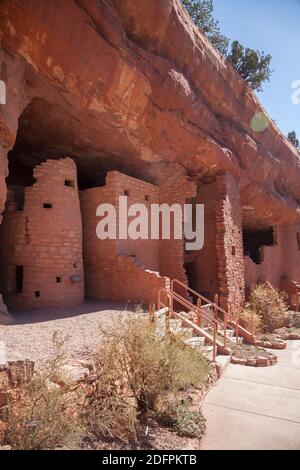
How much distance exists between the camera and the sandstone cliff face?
607 centimetres

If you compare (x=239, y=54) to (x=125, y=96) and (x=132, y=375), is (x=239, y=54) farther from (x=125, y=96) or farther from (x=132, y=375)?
(x=132, y=375)

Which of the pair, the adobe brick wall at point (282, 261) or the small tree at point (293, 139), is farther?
the small tree at point (293, 139)

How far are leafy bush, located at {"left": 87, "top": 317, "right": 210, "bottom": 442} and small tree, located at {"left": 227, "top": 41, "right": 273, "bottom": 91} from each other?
14.2 m

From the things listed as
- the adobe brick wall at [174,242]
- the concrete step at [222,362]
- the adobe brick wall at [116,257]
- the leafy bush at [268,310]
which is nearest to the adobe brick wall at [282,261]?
the leafy bush at [268,310]

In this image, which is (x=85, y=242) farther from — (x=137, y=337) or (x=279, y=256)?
(x=279, y=256)

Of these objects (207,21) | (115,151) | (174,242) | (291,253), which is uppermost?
(207,21)

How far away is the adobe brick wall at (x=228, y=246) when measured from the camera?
11.1m

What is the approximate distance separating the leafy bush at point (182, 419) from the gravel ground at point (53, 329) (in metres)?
1.27

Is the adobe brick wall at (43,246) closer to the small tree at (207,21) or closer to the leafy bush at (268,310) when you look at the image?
the leafy bush at (268,310)

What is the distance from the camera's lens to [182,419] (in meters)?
3.94

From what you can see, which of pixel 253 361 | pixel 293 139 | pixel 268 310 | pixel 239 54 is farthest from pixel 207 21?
pixel 253 361

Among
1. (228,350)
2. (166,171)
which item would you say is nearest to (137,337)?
(228,350)

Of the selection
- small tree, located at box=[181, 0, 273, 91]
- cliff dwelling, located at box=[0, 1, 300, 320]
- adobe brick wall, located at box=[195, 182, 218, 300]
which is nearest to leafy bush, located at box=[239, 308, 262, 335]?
cliff dwelling, located at box=[0, 1, 300, 320]

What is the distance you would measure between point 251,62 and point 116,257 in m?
11.4
